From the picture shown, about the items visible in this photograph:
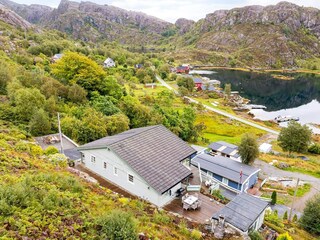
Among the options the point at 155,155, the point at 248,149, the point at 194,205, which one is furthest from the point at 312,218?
the point at 155,155

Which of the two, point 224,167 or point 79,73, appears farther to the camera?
point 79,73

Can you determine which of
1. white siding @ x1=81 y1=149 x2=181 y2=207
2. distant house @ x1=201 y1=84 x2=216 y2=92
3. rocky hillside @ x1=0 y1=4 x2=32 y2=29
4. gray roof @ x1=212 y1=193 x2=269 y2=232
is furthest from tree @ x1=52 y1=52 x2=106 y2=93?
rocky hillside @ x1=0 y1=4 x2=32 y2=29

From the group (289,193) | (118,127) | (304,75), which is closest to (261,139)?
(289,193)

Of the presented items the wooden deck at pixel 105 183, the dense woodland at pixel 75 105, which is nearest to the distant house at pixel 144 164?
the wooden deck at pixel 105 183

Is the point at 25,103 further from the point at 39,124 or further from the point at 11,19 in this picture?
the point at 11,19

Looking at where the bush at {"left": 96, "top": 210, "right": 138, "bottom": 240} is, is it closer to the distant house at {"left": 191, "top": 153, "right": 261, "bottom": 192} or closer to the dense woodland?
the distant house at {"left": 191, "top": 153, "right": 261, "bottom": 192}

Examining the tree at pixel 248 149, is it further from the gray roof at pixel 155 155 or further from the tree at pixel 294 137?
the tree at pixel 294 137
